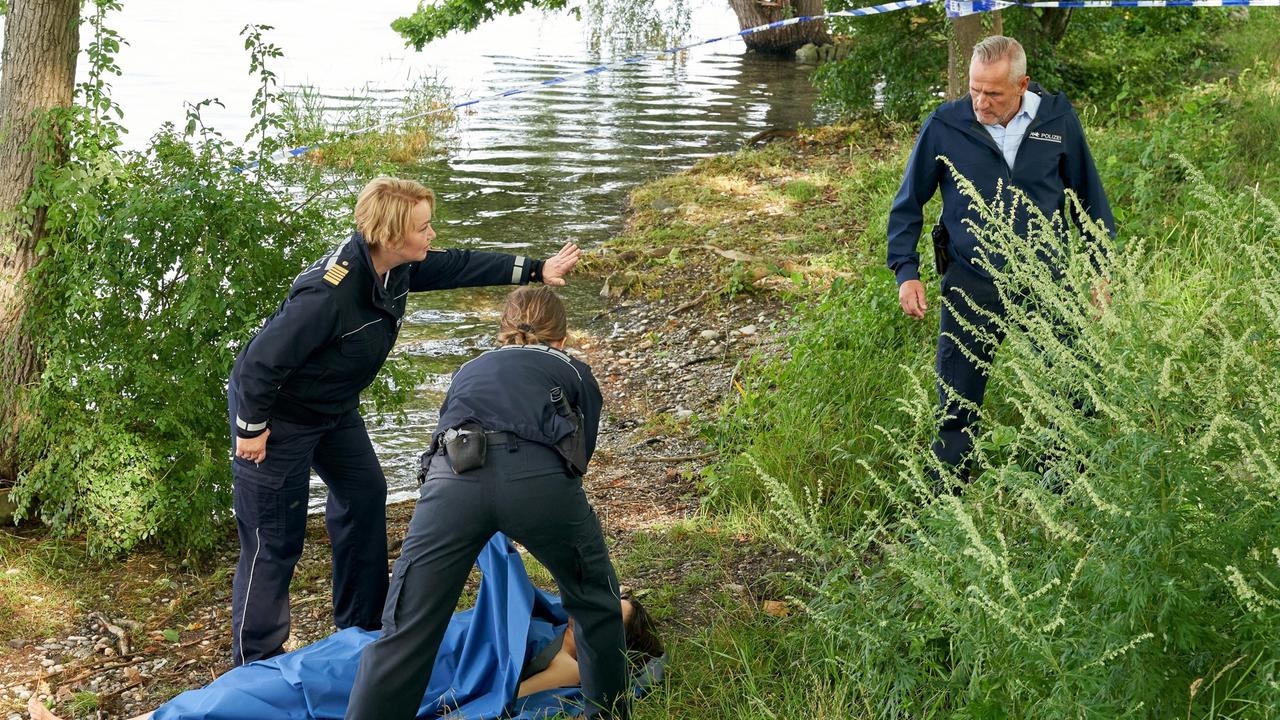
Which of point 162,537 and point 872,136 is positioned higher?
point 872,136

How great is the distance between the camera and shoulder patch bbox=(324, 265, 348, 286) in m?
4.14

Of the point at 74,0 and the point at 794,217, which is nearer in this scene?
the point at 74,0

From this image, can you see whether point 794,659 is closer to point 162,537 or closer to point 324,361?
point 324,361

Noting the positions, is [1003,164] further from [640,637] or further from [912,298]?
[640,637]

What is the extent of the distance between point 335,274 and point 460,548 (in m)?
1.16

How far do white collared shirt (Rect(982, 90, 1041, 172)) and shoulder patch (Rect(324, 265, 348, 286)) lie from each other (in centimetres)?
271

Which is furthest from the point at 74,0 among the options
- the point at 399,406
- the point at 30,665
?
the point at 30,665

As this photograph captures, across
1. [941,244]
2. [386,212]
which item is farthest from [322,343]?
[941,244]

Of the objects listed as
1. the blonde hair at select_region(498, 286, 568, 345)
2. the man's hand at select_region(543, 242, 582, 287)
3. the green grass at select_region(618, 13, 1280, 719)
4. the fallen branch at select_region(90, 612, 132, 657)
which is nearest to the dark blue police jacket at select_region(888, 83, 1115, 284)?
the green grass at select_region(618, 13, 1280, 719)

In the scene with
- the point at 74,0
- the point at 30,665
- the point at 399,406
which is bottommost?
the point at 30,665

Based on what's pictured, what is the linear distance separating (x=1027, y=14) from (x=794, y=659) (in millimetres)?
10437

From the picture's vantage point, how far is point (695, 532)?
5.46 metres

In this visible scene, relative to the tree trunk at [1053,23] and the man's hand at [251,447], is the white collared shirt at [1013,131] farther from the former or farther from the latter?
the tree trunk at [1053,23]

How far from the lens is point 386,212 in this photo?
13.7ft
